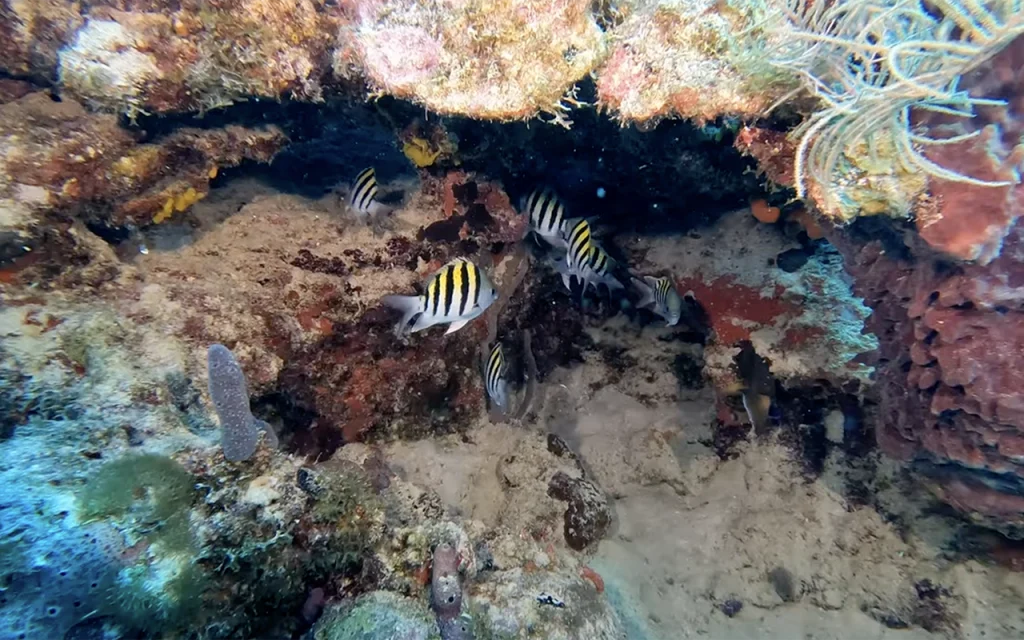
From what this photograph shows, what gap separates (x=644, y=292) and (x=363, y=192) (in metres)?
3.31

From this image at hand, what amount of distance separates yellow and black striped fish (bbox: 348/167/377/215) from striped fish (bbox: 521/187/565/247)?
151cm

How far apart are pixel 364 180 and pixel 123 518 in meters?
3.36

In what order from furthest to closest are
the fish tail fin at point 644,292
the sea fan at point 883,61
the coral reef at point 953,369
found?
the fish tail fin at point 644,292 < the coral reef at point 953,369 < the sea fan at point 883,61

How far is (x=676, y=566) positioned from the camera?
5.12 meters

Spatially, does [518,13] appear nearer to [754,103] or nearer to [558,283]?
[754,103]

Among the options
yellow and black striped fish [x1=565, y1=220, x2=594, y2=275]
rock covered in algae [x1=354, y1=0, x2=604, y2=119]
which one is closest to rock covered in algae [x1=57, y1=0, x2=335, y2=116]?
rock covered in algae [x1=354, y1=0, x2=604, y2=119]

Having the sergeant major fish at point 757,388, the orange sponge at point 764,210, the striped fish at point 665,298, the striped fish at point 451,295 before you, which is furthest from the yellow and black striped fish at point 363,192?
the sergeant major fish at point 757,388

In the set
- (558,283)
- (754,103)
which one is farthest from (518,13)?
(558,283)

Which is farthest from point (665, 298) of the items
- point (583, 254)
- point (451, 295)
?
point (451, 295)

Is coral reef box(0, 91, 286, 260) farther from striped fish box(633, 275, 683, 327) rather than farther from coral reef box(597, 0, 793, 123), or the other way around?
striped fish box(633, 275, 683, 327)

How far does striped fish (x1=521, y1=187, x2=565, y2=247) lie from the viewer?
455 cm

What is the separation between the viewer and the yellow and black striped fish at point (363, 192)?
4.75 meters

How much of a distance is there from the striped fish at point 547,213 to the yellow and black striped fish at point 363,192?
59.6 inches

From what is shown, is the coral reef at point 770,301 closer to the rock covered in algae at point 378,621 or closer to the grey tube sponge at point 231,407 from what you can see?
the rock covered in algae at point 378,621
